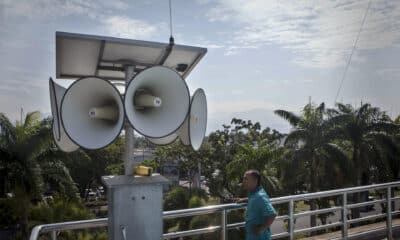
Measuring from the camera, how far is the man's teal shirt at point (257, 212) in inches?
130

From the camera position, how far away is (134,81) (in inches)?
96.8

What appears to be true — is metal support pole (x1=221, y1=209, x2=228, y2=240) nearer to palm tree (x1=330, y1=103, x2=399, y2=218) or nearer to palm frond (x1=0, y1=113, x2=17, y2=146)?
palm frond (x1=0, y1=113, x2=17, y2=146)

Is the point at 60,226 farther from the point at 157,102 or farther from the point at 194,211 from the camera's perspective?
the point at 157,102

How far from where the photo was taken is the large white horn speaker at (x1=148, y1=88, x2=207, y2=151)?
2799mm

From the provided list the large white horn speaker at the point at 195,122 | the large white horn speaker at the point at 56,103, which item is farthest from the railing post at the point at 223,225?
the large white horn speaker at the point at 56,103

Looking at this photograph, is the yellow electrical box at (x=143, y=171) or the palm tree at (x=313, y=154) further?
the palm tree at (x=313, y=154)

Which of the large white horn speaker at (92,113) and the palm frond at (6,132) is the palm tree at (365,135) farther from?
the large white horn speaker at (92,113)

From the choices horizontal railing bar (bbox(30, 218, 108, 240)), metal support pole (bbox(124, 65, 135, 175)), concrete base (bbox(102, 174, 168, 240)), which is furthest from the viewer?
horizontal railing bar (bbox(30, 218, 108, 240))

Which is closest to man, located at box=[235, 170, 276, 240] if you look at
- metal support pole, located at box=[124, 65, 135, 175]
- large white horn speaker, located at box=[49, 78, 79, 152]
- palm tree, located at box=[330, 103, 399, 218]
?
metal support pole, located at box=[124, 65, 135, 175]

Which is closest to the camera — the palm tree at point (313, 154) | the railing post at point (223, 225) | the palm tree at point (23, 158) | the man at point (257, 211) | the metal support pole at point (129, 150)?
the metal support pole at point (129, 150)

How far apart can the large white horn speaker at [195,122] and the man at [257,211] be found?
2.38ft

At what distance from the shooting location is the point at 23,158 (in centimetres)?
1348

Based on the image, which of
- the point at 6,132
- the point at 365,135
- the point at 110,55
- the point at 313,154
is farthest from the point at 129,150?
the point at 365,135

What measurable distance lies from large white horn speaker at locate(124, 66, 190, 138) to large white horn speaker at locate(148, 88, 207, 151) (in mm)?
93
